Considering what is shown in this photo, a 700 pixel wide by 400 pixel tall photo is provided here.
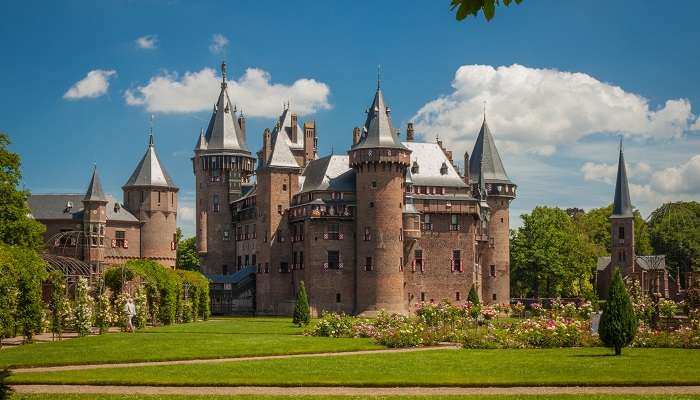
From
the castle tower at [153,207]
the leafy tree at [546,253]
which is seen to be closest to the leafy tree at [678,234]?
the leafy tree at [546,253]

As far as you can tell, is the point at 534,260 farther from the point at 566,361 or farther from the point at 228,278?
the point at 566,361

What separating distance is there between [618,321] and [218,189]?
6349 cm

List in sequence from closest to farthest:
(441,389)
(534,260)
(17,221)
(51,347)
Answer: (441,389)
(51,347)
(17,221)
(534,260)

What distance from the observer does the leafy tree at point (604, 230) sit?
119 m

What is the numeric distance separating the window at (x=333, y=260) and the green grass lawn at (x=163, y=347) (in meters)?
33.1

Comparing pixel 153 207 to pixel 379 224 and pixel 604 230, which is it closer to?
pixel 379 224

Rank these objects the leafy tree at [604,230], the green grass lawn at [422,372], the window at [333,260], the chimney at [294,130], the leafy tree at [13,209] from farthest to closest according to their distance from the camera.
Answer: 1. the leafy tree at [604,230]
2. the chimney at [294,130]
3. the window at [333,260]
4. the leafy tree at [13,209]
5. the green grass lawn at [422,372]

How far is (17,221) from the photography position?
5319 cm

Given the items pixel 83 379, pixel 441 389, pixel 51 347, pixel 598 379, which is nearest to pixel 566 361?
pixel 598 379

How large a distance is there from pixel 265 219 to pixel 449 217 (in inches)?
654

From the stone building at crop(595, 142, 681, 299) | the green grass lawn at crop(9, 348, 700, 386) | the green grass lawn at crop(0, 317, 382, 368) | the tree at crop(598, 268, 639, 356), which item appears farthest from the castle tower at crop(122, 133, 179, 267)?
the tree at crop(598, 268, 639, 356)

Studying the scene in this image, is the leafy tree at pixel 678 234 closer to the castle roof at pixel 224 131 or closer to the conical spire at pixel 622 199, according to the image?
the conical spire at pixel 622 199

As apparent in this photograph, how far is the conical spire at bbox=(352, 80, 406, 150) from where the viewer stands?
75.1 meters

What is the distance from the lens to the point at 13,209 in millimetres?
53406
